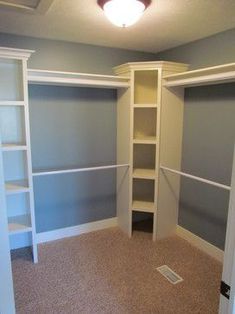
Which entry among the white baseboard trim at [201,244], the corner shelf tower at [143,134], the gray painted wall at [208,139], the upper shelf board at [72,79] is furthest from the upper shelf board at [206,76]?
the white baseboard trim at [201,244]

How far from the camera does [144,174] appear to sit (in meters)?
2.99

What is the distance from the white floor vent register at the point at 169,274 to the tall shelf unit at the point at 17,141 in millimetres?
1253

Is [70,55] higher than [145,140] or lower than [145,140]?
higher

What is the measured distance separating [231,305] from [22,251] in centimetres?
245

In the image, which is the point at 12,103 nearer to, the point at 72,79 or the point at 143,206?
the point at 72,79

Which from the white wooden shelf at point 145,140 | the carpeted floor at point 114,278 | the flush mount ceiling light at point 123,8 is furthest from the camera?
the white wooden shelf at point 145,140

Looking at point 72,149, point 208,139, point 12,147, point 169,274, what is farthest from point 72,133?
point 169,274

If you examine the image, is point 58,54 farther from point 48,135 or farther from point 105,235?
point 105,235

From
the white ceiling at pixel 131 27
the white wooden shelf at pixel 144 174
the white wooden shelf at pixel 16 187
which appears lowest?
the white wooden shelf at pixel 16 187

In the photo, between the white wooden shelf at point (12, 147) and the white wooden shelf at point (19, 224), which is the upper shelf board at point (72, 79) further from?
the white wooden shelf at point (19, 224)

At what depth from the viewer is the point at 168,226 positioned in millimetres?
3094

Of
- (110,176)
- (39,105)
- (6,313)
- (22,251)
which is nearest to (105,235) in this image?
(110,176)

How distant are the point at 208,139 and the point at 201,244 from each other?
1.17 meters

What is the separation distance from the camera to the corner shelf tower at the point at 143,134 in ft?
9.02
